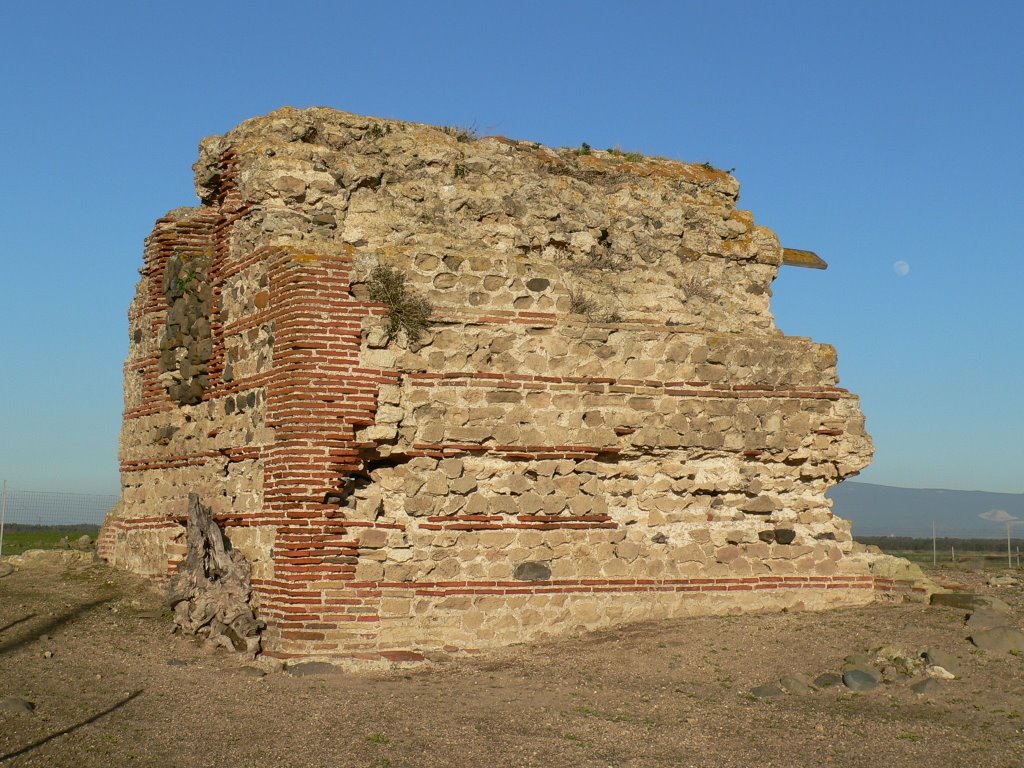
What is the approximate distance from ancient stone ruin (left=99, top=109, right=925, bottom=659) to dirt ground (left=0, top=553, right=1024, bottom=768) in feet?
2.04

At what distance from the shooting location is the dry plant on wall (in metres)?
11.3

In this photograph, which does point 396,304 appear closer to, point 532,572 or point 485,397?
point 485,397

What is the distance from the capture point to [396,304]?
11.3m

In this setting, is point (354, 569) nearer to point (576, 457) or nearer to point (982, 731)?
point (576, 457)

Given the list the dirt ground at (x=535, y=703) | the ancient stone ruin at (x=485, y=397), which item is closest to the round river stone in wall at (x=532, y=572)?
the ancient stone ruin at (x=485, y=397)

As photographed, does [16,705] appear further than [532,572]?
No

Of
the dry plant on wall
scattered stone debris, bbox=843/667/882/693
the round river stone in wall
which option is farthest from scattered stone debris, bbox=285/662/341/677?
scattered stone debris, bbox=843/667/882/693

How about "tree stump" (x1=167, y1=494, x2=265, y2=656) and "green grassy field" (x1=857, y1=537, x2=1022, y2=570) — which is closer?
"tree stump" (x1=167, y1=494, x2=265, y2=656)

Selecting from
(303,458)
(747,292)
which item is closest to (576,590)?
(303,458)

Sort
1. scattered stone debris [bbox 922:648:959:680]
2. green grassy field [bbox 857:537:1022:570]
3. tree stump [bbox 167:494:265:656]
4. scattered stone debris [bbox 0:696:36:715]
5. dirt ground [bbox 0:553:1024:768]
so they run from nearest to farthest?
dirt ground [bbox 0:553:1024:768]
scattered stone debris [bbox 0:696:36:715]
scattered stone debris [bbox 922:648:959:680]
tree stump [bbox 167:494:265:656]
green grassy field [bbox 857:537:1022:570]

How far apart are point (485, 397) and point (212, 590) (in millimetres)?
3298

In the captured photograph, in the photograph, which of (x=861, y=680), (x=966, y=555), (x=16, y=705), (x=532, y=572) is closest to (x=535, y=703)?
(x=532, y=572)

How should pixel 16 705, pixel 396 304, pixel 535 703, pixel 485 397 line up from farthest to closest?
1. pixel 485 397
2. pixel 396 304
3. pixel 535 703
4. pixel 16 705

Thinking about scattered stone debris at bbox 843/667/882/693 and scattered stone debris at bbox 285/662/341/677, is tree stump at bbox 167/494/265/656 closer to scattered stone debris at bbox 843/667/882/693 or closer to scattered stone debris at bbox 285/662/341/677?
scattered stone debris at bbox 285/662/341/677
